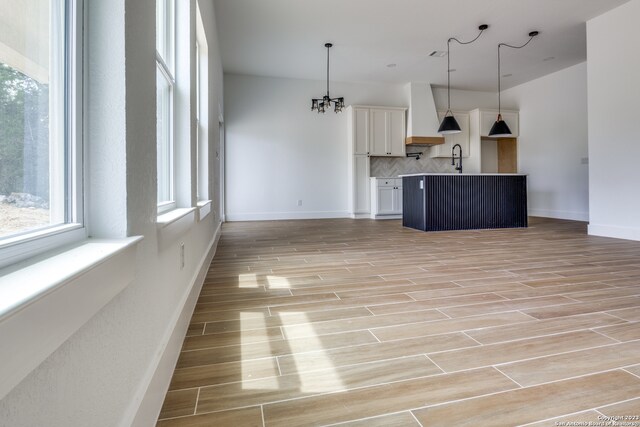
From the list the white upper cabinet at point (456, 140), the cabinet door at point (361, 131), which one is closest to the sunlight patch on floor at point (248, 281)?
the cabinet door at point (361, 131)

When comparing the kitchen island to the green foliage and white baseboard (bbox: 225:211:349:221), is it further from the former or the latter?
the green foliage

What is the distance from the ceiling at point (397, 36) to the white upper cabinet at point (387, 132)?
718 millimetres

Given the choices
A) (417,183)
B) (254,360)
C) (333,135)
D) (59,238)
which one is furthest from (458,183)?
(59,238)

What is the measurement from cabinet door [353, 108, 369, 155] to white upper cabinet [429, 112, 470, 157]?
5.53ft

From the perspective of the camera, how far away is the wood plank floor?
110cm

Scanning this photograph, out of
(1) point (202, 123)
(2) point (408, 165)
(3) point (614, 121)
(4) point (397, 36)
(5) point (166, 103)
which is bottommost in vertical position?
(5) point (166, 103)

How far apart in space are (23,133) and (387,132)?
7225mm

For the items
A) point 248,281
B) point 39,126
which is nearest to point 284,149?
point 248,281

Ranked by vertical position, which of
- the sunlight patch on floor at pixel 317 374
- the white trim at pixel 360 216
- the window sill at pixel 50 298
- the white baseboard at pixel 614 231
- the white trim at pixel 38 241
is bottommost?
the sunlight patch on floor at pixel 317 374

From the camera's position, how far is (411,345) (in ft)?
5.00

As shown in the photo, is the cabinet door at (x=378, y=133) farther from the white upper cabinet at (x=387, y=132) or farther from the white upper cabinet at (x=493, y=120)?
the white upper cabinet at (x=493, y=120)

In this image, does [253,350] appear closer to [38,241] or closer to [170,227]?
[170,227]

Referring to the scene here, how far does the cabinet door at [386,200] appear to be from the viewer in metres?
7.25

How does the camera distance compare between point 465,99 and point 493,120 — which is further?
point 465,99
